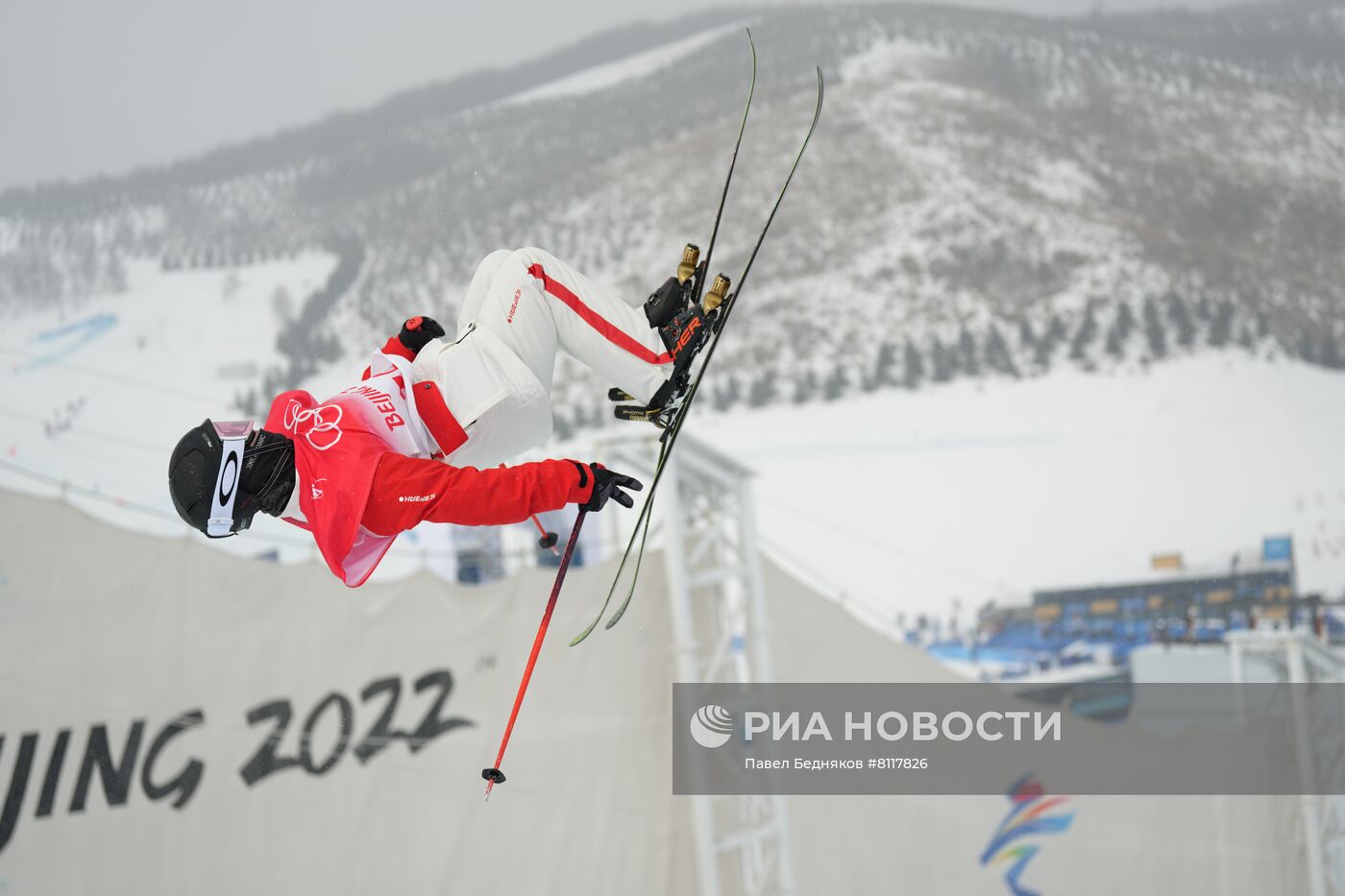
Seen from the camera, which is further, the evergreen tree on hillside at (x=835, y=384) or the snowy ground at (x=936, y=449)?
the evergreen tree on hillside at (x=835, y=384)

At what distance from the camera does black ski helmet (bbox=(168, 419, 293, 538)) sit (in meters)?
2.11

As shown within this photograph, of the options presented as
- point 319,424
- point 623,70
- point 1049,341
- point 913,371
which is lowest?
point 319,424

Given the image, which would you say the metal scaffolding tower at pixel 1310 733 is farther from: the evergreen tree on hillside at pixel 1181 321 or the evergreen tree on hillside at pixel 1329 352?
the evergreen tree on hillside at pixel 1329 352

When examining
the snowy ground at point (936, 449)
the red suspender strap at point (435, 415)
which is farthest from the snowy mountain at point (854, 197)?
the red suspender strap at point (435, 415)

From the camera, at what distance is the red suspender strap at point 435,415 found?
2488 millimetres

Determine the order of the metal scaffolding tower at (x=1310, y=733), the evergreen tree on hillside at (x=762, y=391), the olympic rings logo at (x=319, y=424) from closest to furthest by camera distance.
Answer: the olympic rings logo at (x=319, y=424), the metal scaffolding tower at (x=1310, y=733), the evergreen tree on hillside at (x=762, y=391)

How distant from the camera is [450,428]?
2.50m

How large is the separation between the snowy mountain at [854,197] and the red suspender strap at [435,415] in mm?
23981

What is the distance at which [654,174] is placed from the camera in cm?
3112

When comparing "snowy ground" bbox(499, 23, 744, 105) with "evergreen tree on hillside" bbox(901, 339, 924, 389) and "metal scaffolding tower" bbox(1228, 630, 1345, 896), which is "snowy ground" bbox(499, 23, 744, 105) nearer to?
"evergreen tree on hillside" bbox(901, 339, 924, 389)

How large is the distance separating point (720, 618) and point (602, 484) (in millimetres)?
3995

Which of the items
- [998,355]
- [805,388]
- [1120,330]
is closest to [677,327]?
[805,388]

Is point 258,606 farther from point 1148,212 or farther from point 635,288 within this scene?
point 1148,212

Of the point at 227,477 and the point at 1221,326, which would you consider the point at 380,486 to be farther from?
the point at 1221,326
